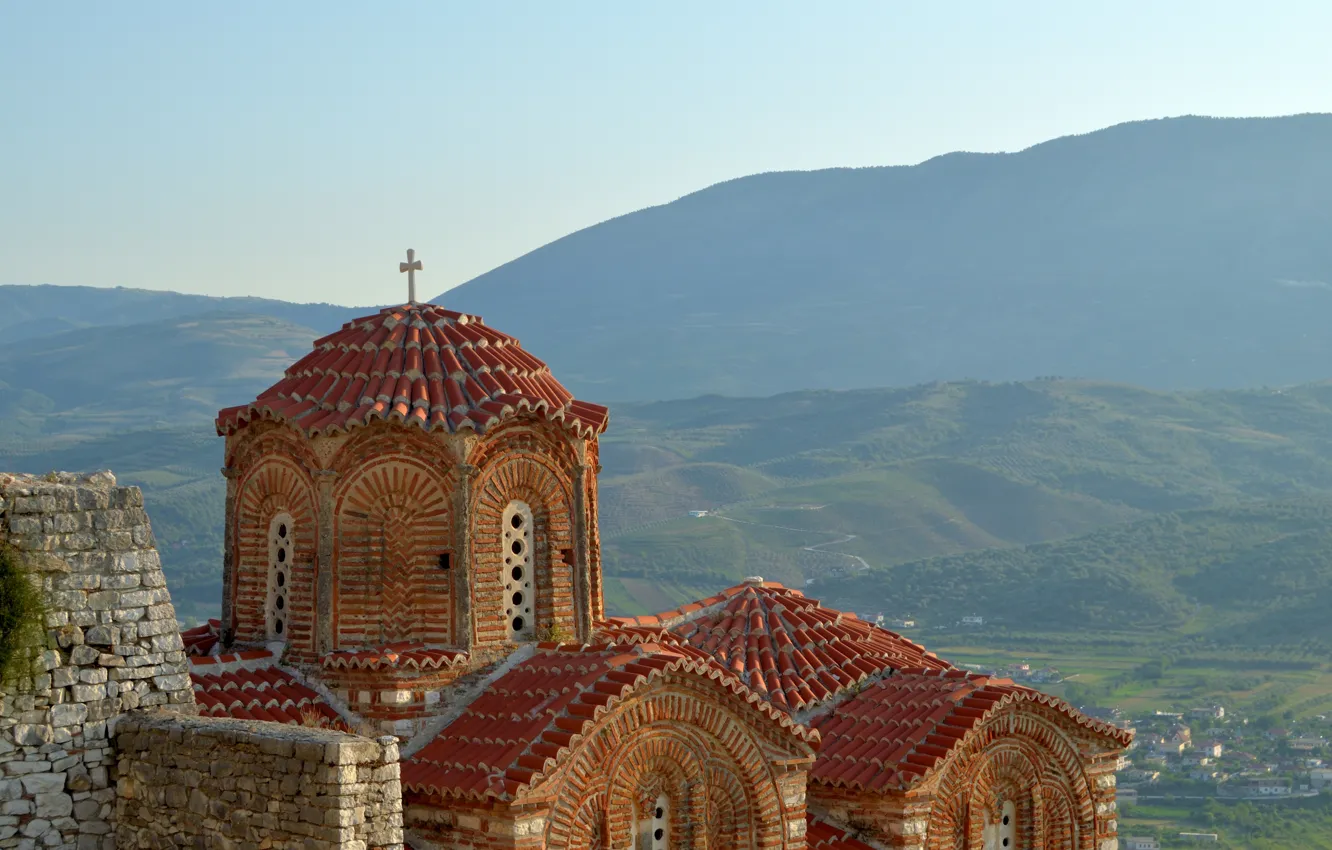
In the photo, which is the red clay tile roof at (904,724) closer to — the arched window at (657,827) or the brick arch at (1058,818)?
the brick arch at (1058,818)

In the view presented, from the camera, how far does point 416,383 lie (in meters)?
17.3

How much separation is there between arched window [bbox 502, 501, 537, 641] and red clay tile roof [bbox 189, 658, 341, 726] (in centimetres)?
200

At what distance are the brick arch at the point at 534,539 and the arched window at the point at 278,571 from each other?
1820mm

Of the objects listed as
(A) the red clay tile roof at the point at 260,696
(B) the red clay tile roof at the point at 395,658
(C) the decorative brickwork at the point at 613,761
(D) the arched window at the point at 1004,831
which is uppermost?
(B) the red clay tile roof at the point at 395,658

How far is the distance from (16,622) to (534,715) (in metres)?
5.40

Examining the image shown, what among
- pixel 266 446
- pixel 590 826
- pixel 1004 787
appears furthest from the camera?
pixel 1004 787

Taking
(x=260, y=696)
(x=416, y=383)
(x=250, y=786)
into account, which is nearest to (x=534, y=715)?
(x=260, y=696)

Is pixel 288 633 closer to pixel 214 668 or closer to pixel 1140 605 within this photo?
pixel 214 668

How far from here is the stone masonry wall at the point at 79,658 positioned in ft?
38.0

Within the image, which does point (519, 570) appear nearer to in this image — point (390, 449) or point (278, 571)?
point (390, 449)

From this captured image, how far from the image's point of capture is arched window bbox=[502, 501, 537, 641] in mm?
17406

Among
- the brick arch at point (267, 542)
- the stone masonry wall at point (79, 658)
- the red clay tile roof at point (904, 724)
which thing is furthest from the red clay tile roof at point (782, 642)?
the stone masonry wall at point (79, 658)

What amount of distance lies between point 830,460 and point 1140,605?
54.6 m

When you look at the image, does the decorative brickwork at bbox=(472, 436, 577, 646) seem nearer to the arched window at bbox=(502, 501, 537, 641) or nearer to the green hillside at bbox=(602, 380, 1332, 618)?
the arched window at bbox=(502, 501, 537, 641)
